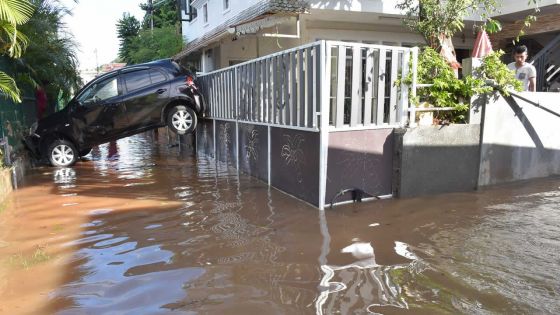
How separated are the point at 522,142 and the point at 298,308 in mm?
6127

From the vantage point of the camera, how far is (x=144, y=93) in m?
9.73

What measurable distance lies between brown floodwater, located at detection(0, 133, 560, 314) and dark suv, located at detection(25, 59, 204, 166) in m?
2.59

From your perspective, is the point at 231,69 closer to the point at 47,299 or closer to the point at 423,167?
the point at 423,167

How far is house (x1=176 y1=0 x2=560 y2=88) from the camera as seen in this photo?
10938 mm

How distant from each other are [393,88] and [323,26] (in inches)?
292

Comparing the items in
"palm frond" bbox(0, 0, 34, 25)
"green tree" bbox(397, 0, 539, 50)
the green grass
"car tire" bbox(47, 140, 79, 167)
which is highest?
"green tree" bbox(397, 0, 539, 50)

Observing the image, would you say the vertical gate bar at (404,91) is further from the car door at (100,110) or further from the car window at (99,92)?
the car window at (99,92)

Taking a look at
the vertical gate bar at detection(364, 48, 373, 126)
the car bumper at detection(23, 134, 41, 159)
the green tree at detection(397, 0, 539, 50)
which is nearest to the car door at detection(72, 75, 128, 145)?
the car bumper at detection(23, 134, 41, 159)

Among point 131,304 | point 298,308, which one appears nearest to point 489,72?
point 298,308

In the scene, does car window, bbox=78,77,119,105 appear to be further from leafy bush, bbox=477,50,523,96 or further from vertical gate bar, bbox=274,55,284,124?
leafy bush, bbox=477,50,523,96

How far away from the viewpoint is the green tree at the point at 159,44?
24.1 metres

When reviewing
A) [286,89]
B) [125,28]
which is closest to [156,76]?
[286,89]

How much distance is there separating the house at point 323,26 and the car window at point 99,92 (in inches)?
131

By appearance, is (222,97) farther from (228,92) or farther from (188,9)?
(188,9)
